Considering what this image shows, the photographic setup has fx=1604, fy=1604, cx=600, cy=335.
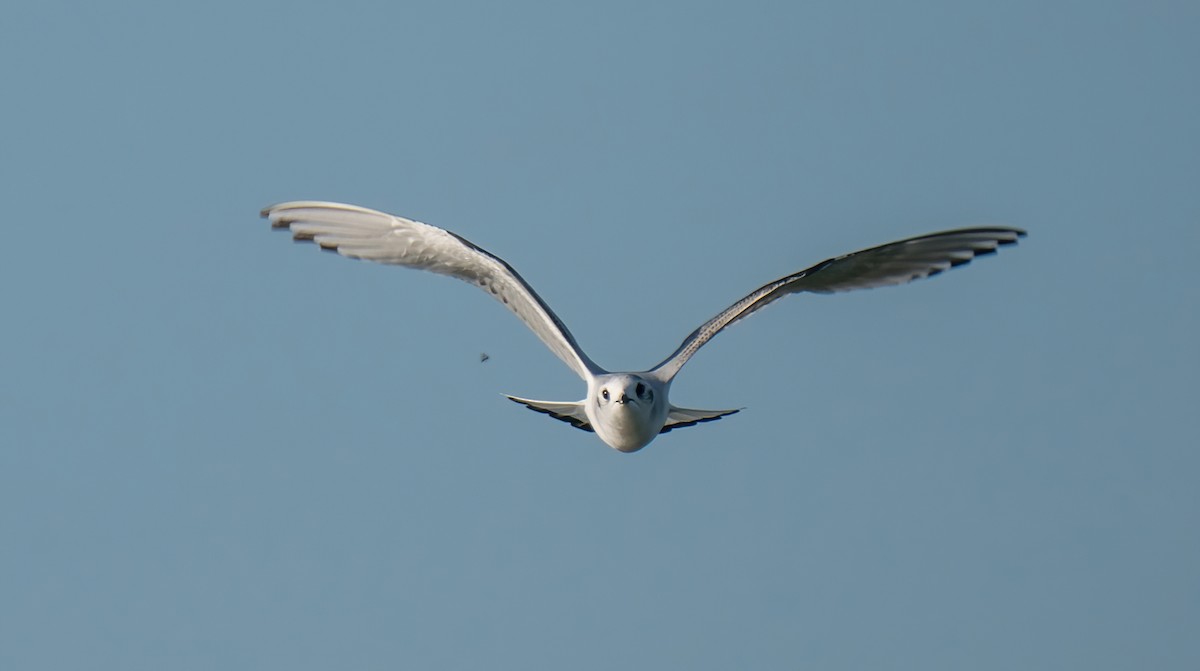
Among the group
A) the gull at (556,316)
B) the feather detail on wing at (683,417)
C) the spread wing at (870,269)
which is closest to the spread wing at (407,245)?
the gull at (556,316)

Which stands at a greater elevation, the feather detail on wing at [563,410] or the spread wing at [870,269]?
the spread wing at [870,269]

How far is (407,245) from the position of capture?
→ 17109 millimetres

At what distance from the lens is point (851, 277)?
16172mm

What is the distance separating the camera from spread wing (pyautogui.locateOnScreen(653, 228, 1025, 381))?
1548 centimetres

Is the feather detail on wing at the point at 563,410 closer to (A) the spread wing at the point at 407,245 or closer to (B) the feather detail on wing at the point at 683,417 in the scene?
(A) the spread wing at the point at 407,245

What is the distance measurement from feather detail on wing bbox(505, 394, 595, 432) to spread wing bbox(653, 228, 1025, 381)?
1074 millimetres

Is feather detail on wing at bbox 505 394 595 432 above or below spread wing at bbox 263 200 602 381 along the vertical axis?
below

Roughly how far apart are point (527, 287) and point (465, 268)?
1163 millimetres

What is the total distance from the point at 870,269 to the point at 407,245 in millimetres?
4882

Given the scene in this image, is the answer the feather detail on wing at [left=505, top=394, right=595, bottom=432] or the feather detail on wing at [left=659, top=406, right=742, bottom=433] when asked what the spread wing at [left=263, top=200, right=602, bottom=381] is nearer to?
the feather detail on wing at [left=505, top=394, right=595, bottom=432]

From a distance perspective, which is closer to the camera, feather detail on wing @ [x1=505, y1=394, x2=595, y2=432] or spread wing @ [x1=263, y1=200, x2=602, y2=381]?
feather detail on wing @ [x1=505, y1=394, x2=595, y2=432]

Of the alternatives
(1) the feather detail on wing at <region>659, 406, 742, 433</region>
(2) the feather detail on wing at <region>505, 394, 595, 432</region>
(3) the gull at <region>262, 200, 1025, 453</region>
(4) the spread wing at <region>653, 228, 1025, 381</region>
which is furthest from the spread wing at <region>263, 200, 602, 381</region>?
(4) the spread wing at <region>653, 228, 1025, 381</region>

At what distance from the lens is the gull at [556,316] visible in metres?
14.9

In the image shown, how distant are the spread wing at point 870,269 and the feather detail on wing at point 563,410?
107 centimetres
